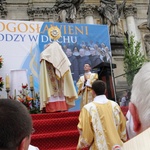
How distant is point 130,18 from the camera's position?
2183 cm

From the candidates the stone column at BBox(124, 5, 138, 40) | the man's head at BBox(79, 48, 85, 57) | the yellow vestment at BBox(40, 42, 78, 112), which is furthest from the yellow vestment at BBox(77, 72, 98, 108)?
the stone column at BBox(124, 5, 138, 40)

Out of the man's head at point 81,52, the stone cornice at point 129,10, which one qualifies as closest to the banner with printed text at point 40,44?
the man's head at point 81,52

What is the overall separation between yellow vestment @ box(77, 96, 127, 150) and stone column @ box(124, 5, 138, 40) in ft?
61.8

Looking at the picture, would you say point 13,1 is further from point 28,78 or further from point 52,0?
point 28,78

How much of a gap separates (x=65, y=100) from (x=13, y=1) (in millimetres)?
16478

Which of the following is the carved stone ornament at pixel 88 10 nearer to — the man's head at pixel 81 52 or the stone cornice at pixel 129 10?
the stone cornice at pixel 129 10

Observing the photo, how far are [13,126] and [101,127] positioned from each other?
7.32 ft

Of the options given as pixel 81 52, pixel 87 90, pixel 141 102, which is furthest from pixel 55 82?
pixel 141 102

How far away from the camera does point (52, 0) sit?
21.7m

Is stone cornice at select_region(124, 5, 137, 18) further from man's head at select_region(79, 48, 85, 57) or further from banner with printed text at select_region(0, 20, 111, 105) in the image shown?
man's head at select_region(79, 48, 85, 57)

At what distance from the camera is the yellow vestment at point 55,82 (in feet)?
20.9

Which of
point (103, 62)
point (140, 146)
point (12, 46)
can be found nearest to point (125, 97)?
point (103, 62)

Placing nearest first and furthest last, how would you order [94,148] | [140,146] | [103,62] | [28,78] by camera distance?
1. [140,146]
2. [94,148]
3. [28,78]
4. [103,62]

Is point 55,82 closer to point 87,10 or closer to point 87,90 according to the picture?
point 87,90
